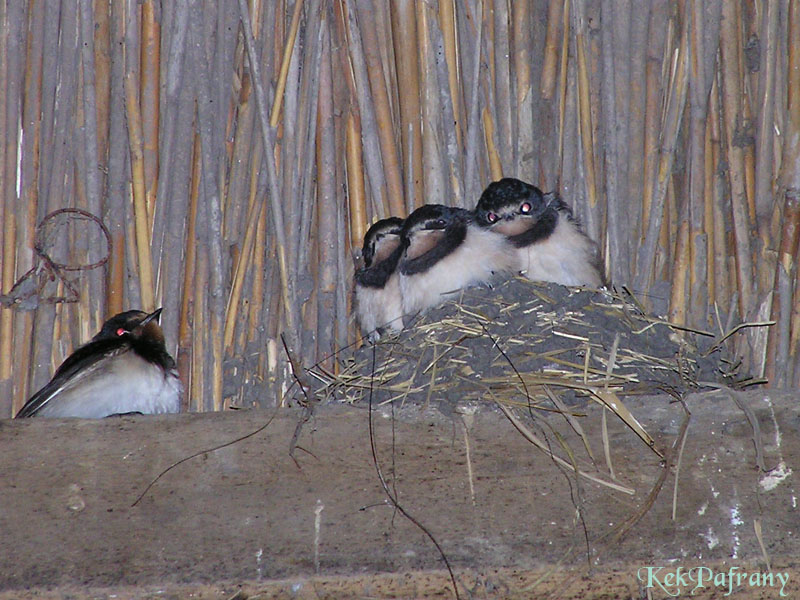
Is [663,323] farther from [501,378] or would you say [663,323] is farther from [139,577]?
[139,577]

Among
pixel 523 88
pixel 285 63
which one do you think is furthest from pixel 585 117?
pixel 285 63

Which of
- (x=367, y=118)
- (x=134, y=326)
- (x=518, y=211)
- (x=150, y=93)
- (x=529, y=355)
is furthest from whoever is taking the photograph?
(x=367, y=118)

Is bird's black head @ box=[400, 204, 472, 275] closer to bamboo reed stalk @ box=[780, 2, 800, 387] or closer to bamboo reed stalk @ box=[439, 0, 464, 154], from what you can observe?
bamboo reed stalk @ box=[439, 0, 464, 154]

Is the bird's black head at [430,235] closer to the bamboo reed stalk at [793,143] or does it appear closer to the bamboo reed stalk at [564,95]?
the bamboo reed stalk at [564,95]

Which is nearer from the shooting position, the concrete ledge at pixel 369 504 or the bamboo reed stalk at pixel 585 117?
the concrete ledge at pixel 369 504

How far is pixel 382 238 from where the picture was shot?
11.2 feet

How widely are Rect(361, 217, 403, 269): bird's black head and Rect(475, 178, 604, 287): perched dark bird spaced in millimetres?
264

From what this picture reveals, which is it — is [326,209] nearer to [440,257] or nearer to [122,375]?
[440,257]

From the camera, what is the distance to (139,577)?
2365 mm

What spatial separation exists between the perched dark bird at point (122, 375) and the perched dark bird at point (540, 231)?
109cm

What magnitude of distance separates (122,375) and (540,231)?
1399 millimetres

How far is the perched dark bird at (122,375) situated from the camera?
321cm

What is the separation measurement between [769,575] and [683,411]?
444 millimetres

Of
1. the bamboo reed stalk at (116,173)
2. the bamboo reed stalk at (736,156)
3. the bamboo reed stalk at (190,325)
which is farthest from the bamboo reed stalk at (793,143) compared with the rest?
the bamboo reed stalk at (116,173)
